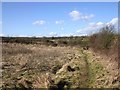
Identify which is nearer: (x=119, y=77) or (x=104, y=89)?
(x=104, y=89)

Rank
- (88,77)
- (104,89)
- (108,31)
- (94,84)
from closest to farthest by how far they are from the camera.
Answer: (104,89) → (94,84) → (88,77) → (108,31)

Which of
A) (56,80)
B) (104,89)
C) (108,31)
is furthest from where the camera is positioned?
(108,31)

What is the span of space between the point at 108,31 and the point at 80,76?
19970 mm

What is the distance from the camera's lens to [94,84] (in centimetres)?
1942

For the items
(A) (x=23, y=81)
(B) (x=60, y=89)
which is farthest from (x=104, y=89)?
(A) (x=23, y=81)

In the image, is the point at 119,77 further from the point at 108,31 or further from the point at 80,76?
the point at 108,31

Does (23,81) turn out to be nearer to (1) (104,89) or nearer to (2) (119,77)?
(1) (104,89)

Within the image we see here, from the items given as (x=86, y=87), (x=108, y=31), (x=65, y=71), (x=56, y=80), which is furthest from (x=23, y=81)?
(x=108, y=31)

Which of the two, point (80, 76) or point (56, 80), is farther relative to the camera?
point (80, 76)

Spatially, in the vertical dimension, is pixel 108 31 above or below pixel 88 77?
above

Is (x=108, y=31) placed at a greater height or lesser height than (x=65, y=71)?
greater

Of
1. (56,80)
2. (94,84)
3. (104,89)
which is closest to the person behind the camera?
(104,89)

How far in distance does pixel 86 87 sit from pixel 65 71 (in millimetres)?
6435

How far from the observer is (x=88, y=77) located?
22.4 metres
